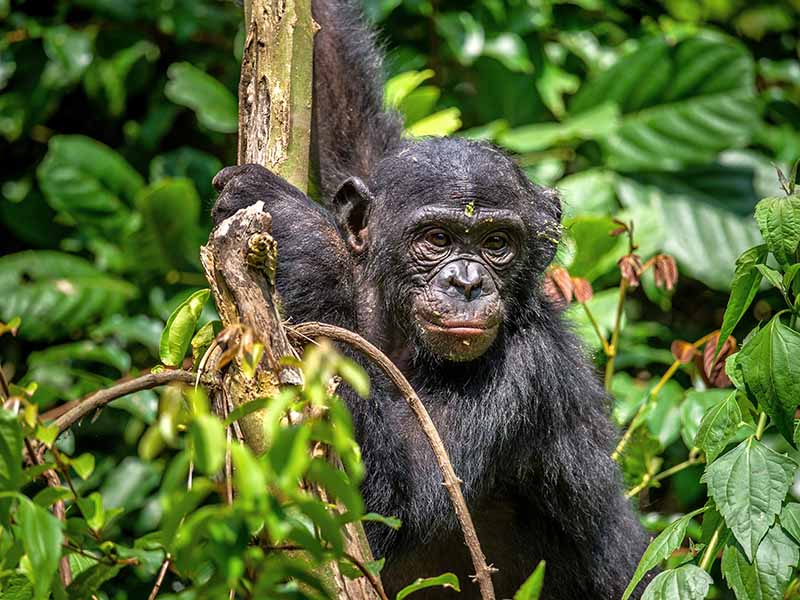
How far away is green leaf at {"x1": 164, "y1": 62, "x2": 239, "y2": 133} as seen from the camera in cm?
744

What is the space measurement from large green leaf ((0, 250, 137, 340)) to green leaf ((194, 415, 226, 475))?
521 cm

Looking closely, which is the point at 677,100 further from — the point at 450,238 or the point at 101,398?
the point at 101,398

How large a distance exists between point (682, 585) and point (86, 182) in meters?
5.33

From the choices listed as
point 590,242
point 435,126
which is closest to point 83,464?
point 590,242

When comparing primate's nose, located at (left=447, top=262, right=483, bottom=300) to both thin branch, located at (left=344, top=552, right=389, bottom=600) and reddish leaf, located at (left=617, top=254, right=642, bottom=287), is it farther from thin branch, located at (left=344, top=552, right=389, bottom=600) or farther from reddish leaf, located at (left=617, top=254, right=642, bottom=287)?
thin branch, located at (left=344, top=552, right=389, bottom=600)

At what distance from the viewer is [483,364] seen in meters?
4.95

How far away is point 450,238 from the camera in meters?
4.94

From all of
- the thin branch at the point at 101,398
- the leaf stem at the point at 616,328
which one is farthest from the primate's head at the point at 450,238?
the thin branch at the point at 101,398

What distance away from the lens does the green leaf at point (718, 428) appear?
3.36 m

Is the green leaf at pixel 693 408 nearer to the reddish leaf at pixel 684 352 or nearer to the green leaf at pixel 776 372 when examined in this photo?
the reddish leaf at pixel 684 352

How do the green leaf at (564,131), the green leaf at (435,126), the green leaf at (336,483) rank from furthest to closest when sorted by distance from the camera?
the green leaf at (564,131) → the green leaf at (435,126) → the green leaf at (336,483)

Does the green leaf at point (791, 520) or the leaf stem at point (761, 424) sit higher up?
the leaf stem at point (761, 424)

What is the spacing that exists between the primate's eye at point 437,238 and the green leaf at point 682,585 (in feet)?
6.73

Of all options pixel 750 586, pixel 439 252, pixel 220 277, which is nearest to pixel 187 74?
pixel 439 252
